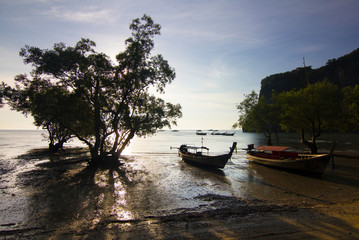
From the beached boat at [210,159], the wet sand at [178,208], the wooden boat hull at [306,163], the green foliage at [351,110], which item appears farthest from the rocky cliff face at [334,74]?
the wet sand at [178,208]

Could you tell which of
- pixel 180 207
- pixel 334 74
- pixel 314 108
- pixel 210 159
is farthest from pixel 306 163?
pixel 334 74

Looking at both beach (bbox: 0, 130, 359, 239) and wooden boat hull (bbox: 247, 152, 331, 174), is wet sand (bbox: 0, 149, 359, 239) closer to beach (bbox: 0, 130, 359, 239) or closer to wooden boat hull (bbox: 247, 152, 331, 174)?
beach (bbox: 0, 130, 359, 239)

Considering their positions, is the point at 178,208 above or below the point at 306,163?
below

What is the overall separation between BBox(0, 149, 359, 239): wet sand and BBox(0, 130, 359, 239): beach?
4 cm

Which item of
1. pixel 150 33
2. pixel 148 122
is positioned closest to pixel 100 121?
pixel 148 122

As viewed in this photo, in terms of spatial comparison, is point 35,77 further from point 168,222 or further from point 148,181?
point 168,222

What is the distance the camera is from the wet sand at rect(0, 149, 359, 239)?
6609 mm

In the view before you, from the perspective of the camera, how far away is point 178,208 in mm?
9562

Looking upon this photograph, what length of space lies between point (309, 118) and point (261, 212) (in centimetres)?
1996

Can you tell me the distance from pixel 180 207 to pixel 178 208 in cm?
19

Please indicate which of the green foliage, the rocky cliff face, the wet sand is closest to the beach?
the wet sand

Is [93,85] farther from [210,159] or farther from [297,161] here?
[297,161]

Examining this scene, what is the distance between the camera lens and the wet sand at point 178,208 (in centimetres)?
661

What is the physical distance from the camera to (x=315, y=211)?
8359 millimetres
